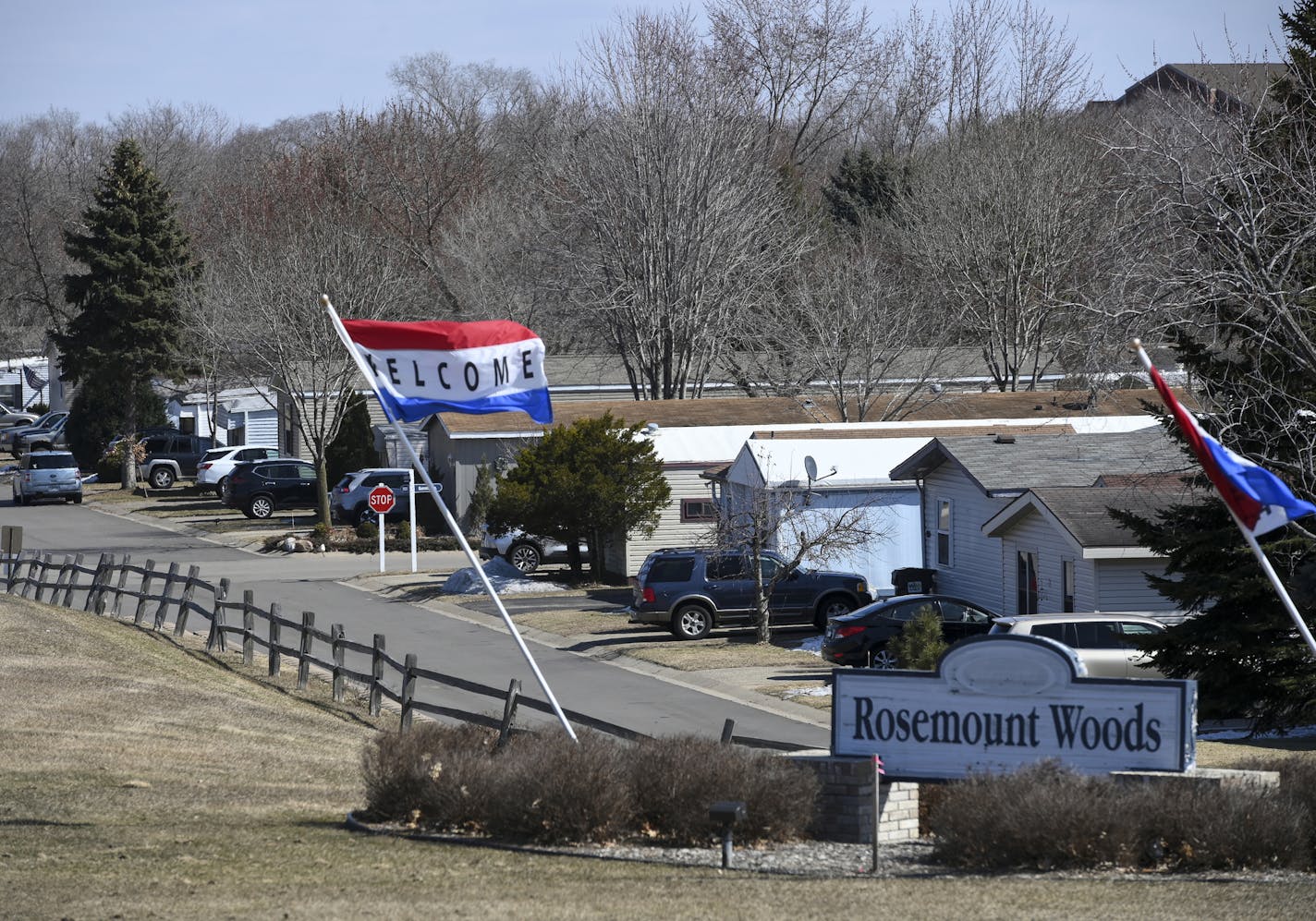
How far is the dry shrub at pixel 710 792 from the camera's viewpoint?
1144 centimetres

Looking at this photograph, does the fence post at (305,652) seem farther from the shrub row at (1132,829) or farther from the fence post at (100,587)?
the shrub row at (1132,829)

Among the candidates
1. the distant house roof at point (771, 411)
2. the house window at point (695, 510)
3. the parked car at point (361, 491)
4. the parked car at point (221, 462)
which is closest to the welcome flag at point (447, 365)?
the house window at point (695, 510)

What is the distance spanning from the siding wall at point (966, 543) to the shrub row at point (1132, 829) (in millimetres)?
17664

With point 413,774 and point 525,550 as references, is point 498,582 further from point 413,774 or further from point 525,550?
point 413,774

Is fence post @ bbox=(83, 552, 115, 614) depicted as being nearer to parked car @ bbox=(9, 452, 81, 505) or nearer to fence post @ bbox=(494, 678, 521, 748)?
fence post @ bbox=(494, 678, 521, 748)

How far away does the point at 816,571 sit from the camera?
30297mm

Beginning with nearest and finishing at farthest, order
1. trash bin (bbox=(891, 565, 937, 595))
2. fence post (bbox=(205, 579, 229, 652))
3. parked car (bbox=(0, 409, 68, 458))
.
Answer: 1. fence post (bbox=(205, 579, 229, 652))
2. trash bin (bbox=(891, 565, 937, 595))
3. parked car (bbox=(0, 409, 68, 458))

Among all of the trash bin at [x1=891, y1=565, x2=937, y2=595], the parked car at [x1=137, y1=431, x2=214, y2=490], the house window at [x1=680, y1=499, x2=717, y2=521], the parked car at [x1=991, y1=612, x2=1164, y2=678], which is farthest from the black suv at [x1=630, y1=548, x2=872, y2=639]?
the parked car at [x1=137, y1=431, x2=214, y2=490]

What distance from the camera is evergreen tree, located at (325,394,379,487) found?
181 ft

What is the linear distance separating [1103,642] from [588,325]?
3393 cm

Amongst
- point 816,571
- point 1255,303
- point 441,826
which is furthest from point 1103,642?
point 441,826

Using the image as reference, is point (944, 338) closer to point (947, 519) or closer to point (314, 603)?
point (947, 519)

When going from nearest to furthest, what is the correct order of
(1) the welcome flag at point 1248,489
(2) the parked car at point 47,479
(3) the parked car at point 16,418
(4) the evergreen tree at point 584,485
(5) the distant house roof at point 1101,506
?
(1) the welcome flag at point 1248,489, (5) the distant house roof at point 1101,506, (4) the evergreen tree at point 584,485, (2) the parked car at point 47,479, (3) the parked car at point 16,418

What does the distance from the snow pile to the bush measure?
13.3m
